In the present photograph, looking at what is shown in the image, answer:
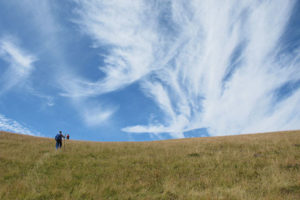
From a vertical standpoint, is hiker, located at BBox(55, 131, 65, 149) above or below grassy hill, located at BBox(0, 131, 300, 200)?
above

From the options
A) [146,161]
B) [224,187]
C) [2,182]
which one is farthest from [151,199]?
[2,182]

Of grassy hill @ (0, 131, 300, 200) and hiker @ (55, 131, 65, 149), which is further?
hiker @ (55, 131, 65, 149)

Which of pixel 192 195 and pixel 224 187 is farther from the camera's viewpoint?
pixel 224 187

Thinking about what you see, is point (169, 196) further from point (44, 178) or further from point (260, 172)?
point (44, 178)

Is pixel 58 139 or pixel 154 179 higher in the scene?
pixel 58 139

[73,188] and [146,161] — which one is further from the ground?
[146,161]

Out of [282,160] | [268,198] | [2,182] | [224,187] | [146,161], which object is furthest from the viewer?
[146,161]

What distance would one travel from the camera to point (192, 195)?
17.8ft

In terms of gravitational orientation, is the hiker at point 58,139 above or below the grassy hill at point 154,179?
above

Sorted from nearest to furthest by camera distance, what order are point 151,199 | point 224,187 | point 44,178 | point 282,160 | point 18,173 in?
1. point 151,199
2. point 224,187
3. point 44,178
4. point 18,173
5. point 282,160

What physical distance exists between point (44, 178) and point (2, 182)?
1.47 m

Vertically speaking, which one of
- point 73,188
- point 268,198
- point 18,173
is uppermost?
point 18,173

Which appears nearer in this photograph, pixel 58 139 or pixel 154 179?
pixel 154 179

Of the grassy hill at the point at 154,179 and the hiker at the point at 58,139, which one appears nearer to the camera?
the grassy hill at the point at 154,179
